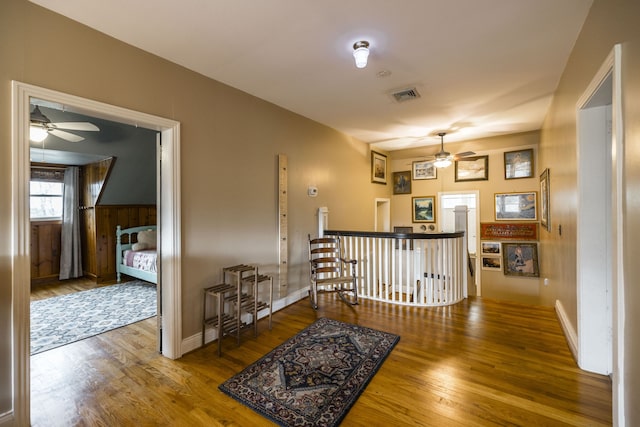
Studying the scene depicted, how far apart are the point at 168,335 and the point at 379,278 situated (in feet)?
9.00

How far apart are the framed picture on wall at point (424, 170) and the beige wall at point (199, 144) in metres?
2.50

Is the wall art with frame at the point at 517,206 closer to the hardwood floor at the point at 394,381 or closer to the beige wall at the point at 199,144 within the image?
the hardwood floor at the point at 394,381

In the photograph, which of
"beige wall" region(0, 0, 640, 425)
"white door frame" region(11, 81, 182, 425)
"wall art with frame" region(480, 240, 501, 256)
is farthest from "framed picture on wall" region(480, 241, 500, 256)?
"white door frame" region(11, 81, 182, 425)

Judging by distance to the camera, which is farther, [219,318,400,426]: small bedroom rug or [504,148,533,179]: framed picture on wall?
[504,148,533,179]: framed picture on wall

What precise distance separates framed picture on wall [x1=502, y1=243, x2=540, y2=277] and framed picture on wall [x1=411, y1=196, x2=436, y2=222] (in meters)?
1.53

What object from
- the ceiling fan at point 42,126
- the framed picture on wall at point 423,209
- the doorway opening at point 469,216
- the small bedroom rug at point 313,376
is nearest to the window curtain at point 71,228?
the ceiling fan at point 42,126

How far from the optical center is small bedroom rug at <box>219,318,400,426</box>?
6.08 feet

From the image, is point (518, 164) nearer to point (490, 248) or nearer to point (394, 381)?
point (490, 248)

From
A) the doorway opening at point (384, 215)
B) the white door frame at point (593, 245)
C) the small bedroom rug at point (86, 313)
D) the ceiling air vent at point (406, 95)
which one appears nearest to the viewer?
the white door frame at point (593, 245)

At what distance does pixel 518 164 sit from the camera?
5.32m

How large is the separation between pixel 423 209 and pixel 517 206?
70.4 inches

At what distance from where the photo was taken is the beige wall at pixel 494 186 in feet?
17.0

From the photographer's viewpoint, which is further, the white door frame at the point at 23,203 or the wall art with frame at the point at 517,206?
the wall art with frame at the point at 517,206

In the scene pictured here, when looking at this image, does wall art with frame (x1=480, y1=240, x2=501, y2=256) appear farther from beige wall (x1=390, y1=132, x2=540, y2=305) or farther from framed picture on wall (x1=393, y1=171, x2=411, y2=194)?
framed picture on wall (x1=393, y1=171, x2=411, y2=194)
